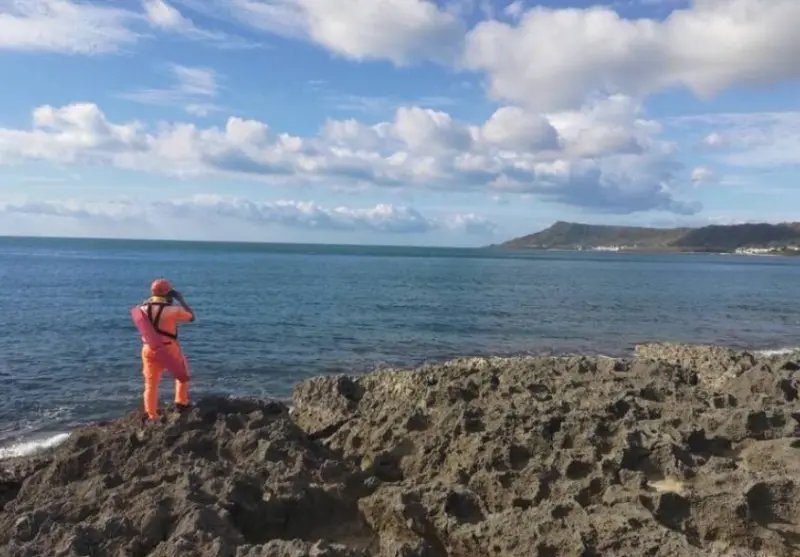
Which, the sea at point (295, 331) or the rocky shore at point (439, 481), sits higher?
the rocky shore at point (439, 481)

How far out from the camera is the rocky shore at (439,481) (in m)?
7.34

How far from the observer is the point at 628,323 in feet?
137

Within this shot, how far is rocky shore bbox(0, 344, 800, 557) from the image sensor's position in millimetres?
7336

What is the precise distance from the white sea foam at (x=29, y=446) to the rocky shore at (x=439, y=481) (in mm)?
4564

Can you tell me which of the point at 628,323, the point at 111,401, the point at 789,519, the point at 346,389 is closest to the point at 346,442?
the point at 346,389

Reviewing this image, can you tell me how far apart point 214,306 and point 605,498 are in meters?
42.1

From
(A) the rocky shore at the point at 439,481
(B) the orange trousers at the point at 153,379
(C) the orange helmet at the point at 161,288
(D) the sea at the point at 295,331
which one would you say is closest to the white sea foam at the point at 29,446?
(D) the sea at the point at 295,331

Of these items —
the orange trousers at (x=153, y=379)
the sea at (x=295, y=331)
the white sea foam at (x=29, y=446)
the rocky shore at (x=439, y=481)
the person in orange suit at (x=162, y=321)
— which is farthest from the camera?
the sea at (x=295, y=331)

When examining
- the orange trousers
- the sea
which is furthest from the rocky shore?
the sea

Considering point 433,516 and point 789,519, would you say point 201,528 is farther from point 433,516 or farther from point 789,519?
point 789,519

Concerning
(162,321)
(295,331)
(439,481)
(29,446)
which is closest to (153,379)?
(162,321)

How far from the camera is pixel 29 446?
15.6m

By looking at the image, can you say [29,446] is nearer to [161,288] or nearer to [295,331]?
[161,288]

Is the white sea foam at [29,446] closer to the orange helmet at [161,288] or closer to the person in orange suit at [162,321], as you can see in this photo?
the person in orange suit at [162,321]
